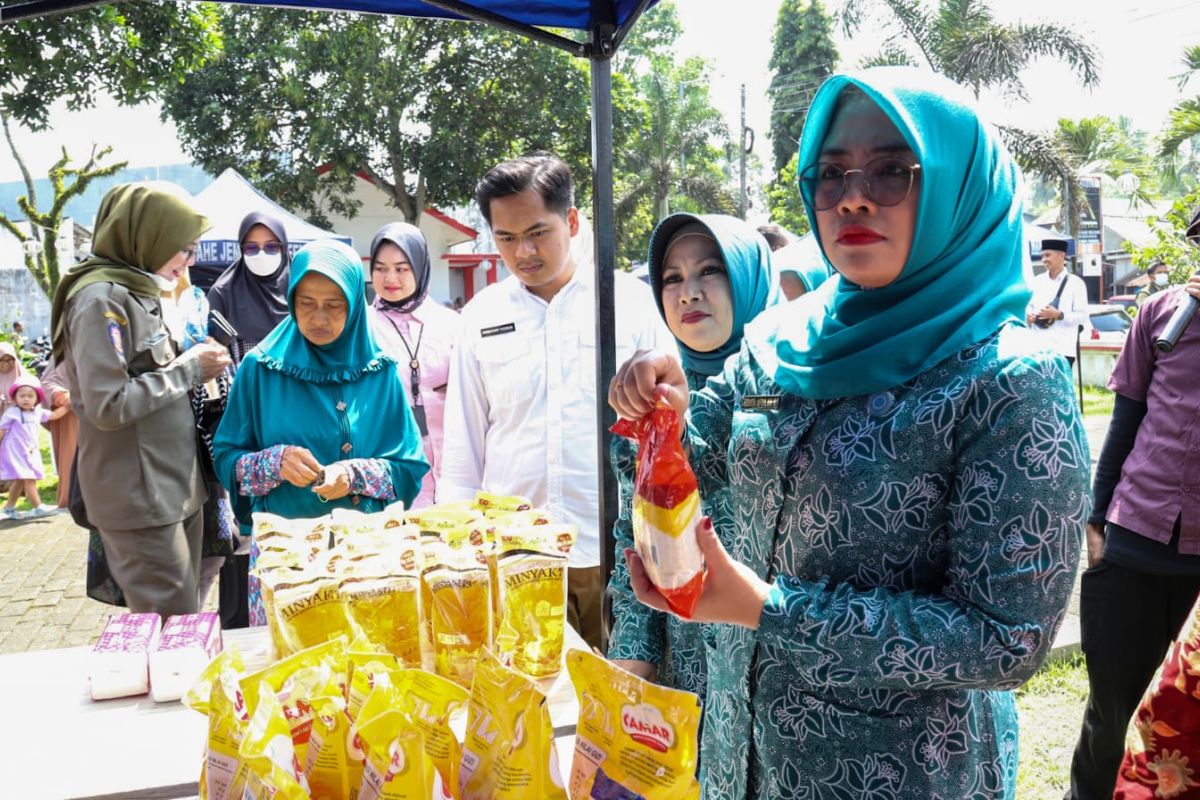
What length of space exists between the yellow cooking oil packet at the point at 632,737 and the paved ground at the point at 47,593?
3.49 meters

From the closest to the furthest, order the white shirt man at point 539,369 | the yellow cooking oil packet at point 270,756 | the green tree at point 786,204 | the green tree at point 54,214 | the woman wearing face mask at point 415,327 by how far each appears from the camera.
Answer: the yellow cooking oil packet at point 270,756, the white shirt man at point 539,369, the woman wearing face mask at point 415,327, the green tree at point 54,214, the green tree at point 786,204

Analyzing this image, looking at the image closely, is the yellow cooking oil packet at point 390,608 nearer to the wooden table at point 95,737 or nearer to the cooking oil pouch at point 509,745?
the wooden table at point 95,737

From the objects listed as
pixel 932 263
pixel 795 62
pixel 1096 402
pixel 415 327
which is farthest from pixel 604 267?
pixel 795 62

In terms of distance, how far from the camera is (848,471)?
118 centimetres

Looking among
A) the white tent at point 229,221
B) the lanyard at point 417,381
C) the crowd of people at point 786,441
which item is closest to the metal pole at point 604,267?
the crowd of people at point 786,441

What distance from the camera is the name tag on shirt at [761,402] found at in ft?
4.24

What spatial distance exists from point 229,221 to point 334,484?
713 cm

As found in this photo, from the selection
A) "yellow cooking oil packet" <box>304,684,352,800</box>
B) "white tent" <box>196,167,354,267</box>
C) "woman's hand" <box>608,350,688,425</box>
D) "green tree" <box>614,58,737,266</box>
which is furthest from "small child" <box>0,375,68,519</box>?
"green tree" <box>614,58,737,266</box>

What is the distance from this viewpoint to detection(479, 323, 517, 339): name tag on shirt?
2.93 m

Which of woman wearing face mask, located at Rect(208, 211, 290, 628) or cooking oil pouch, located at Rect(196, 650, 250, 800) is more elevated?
woman wearing face mask, located at Rect(208, 211, 290, 628)

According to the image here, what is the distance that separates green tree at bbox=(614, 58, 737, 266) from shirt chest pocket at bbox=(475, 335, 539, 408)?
2925cm

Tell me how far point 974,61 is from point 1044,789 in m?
21.2

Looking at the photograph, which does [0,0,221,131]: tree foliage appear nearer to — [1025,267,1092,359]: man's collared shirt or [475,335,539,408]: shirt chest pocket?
[475,335,539,408]: shirt chest pocket

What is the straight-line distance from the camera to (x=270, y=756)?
1082 mm
